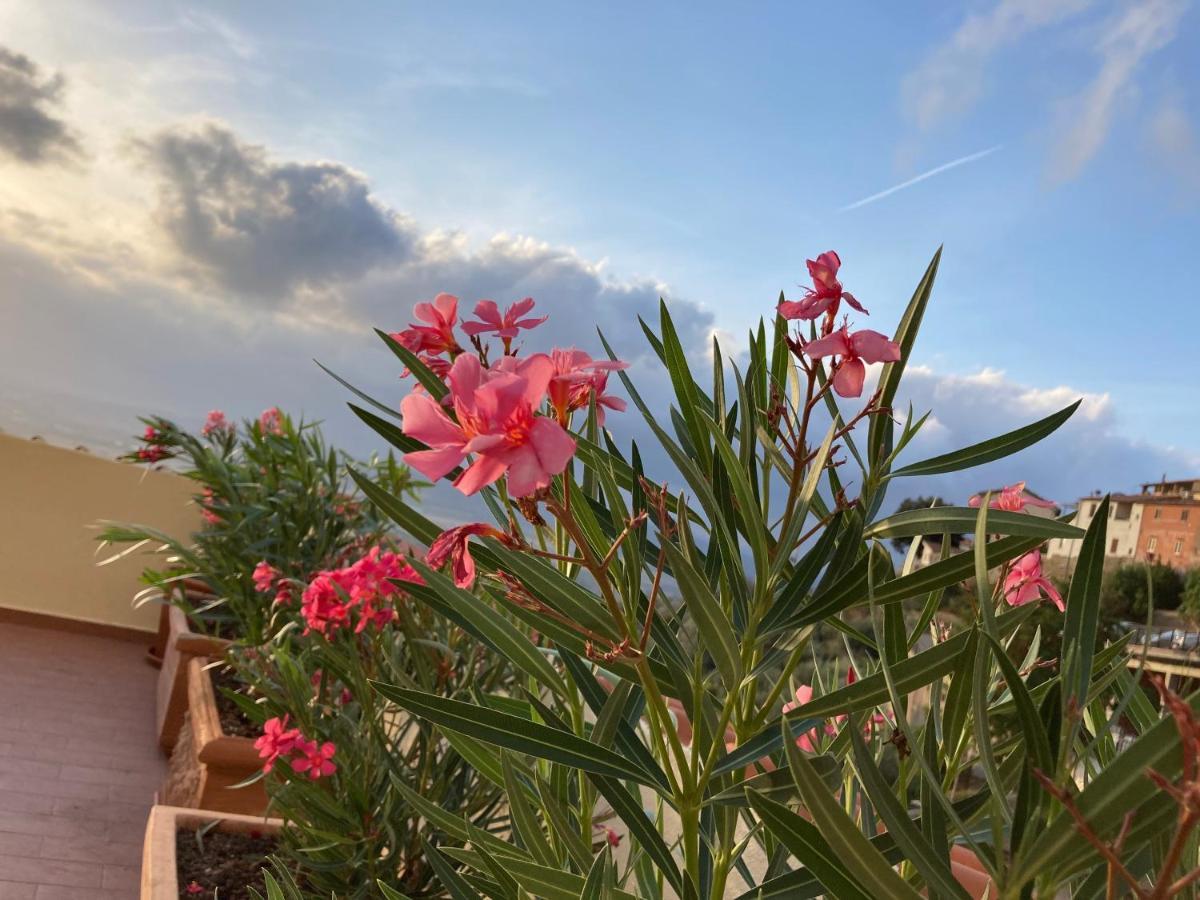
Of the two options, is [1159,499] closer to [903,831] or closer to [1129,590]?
[1129,590]

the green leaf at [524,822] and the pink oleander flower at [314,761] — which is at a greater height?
the green leaf at [524,822]

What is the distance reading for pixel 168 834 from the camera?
7.79 ft

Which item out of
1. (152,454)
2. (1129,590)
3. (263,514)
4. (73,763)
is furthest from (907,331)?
(1129,590)

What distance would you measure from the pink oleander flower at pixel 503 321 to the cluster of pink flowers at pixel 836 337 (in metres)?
0.24

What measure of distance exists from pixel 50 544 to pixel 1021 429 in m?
6.77

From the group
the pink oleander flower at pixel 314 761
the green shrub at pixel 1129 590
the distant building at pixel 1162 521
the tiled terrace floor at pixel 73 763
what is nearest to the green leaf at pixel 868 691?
the pink oleander flower at pixel 314 761

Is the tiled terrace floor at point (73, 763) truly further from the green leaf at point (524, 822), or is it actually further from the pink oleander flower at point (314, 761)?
the green leaf at point (524, 822)

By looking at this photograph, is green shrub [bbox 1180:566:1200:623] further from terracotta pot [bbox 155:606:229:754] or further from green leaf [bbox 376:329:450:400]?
green leaf [bbox 376:329:450:400]

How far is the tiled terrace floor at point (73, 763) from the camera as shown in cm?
315

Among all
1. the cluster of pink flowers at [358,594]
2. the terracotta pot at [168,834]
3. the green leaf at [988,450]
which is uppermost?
the green leaf at [988,450]

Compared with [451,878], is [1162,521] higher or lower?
lower

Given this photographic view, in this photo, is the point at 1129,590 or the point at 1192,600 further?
the point at 1129,590

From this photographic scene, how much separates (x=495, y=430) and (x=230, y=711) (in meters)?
3.49

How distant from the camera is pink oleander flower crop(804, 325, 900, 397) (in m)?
0.72
